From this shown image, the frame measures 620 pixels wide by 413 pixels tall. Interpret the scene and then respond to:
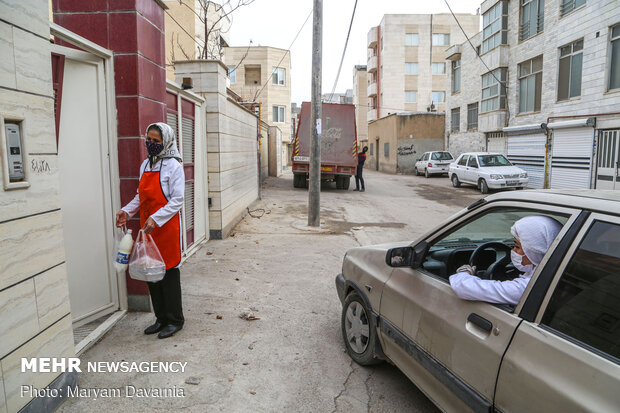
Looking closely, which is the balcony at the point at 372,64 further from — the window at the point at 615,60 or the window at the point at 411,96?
the window at the point at 615,60

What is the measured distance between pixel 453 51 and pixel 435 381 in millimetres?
29575

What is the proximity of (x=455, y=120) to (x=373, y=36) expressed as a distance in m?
21.0

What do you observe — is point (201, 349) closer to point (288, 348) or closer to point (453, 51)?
point (288, 348)

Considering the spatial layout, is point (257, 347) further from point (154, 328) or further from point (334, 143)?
point (334, 143)

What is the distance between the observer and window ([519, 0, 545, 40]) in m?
19.4

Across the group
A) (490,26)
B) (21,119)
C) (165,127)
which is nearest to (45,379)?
→ (21,119)

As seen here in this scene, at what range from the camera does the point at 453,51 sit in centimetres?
2834

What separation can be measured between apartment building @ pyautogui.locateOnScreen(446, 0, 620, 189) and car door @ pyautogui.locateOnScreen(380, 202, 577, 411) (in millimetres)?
15062

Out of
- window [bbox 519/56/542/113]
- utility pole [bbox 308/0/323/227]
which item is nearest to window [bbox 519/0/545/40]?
window [bbox 519/56/542/113]

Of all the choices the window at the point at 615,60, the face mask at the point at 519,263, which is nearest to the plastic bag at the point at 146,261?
the face mask at the point at 519,263

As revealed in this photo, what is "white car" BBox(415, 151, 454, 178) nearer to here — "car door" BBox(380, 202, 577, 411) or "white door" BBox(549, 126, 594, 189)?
"white door" BBox(549, 126, 594, 189)

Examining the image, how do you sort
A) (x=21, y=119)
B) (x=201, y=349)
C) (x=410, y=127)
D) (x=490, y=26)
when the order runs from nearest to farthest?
(x=21, y=119)
(x=201, y=349)
(x=490, y=26)
(x=410, y=127)

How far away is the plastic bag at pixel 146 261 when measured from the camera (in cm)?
357

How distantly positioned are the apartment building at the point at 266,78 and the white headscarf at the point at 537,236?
36202 mm
